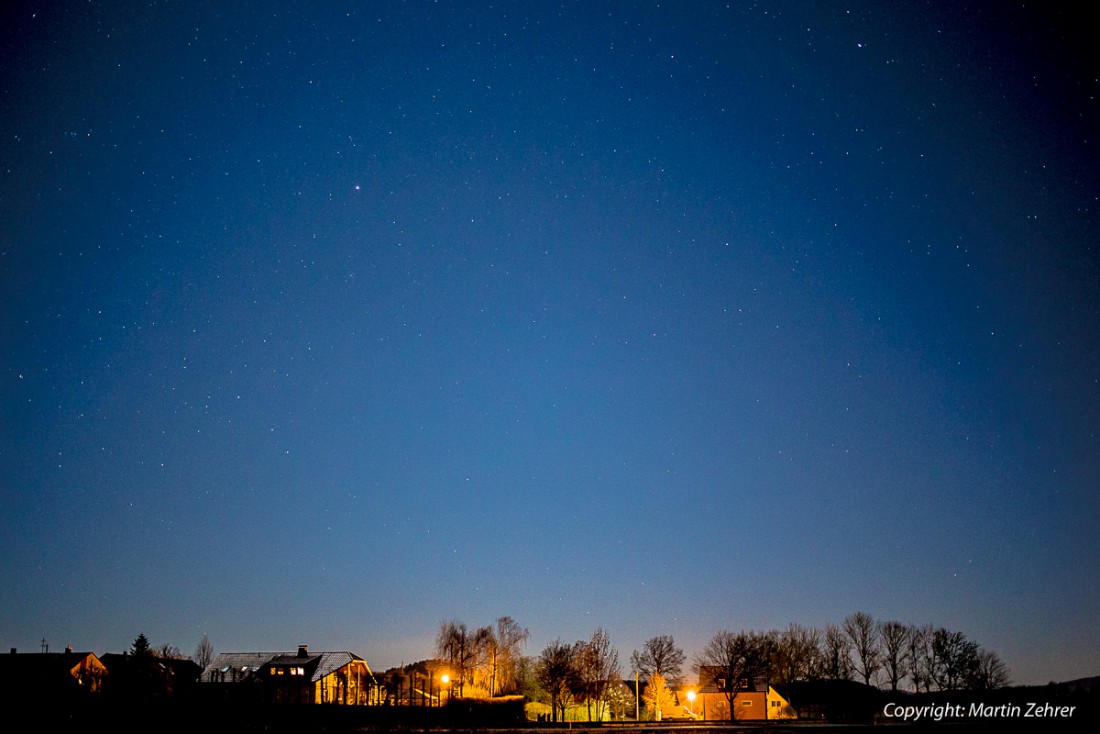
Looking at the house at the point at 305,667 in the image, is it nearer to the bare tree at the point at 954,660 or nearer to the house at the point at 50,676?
the house at the point at 50,676

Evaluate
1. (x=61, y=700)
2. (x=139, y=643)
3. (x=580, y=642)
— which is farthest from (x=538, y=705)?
(x=61, y=700)

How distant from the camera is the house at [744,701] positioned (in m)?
97.6

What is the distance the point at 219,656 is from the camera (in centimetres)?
9931

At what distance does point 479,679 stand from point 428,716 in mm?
55003

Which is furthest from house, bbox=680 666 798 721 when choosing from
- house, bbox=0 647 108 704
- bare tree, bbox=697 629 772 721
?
house, bbox=0 647 108 704

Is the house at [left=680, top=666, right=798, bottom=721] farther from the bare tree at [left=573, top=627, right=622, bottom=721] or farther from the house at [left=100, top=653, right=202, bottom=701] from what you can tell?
the house at [left=100, top=653, right=202, bottom=701]

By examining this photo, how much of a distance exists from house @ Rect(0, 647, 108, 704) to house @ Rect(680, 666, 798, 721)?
63.9m

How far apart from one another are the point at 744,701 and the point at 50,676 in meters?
72.6

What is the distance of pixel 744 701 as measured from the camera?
98.7 metres

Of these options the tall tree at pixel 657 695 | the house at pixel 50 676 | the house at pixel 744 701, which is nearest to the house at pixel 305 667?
the house at pixel 50 676

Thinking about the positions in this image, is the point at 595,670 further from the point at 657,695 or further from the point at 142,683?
the point at 142,683

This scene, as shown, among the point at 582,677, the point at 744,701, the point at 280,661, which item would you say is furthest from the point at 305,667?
the point at 744,701

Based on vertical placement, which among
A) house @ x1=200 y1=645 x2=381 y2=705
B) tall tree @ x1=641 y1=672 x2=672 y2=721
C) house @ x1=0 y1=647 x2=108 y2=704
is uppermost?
house @ x1=0 y1=647 x2=108 y2=704

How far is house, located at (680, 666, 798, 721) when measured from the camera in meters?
Result: 97.6
